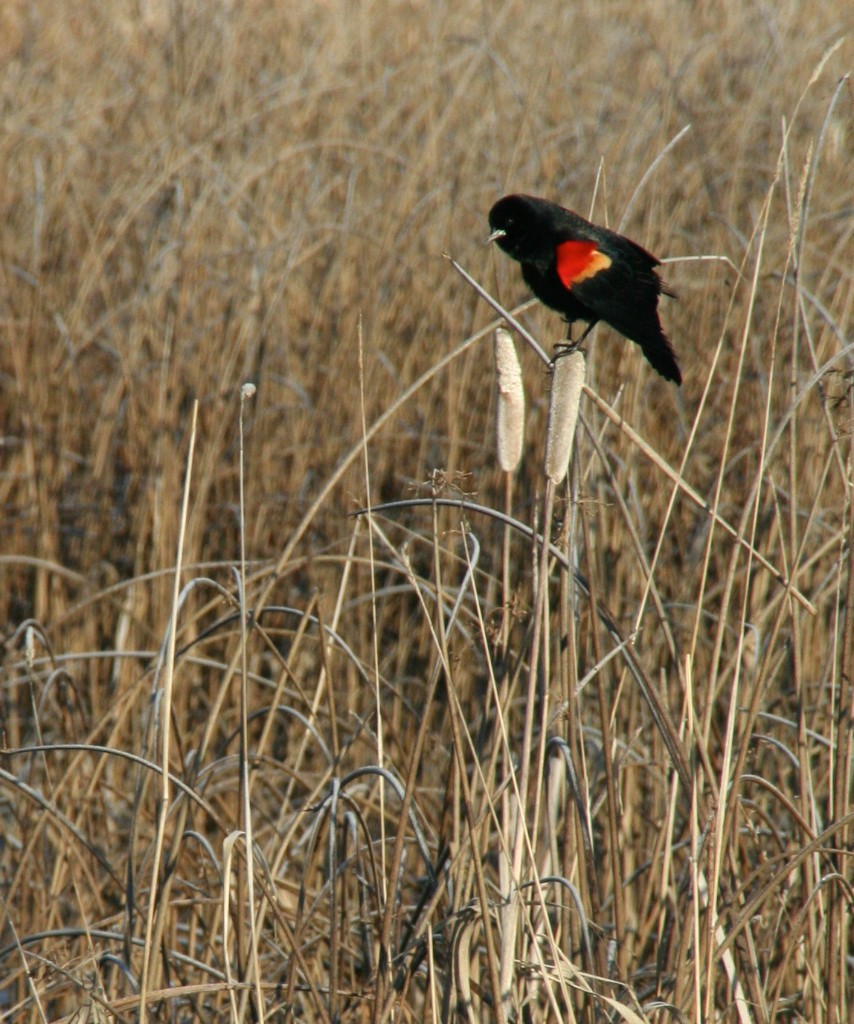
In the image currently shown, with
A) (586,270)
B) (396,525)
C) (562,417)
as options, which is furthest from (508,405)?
(396,525)

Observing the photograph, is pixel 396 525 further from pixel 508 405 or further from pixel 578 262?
pixel 508 405

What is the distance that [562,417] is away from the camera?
34.6 inches

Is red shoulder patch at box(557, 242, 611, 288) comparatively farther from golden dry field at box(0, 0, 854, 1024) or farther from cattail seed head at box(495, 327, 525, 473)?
cattail seed head at box(495, 327, 525, 473)

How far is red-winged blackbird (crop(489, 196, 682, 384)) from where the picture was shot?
122 centimetres

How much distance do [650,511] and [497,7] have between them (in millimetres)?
2438

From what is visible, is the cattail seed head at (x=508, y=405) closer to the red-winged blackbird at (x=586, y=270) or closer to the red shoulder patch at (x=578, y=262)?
the red-winged blackbird at (x=586, y=270)

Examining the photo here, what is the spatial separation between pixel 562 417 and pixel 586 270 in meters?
0.47

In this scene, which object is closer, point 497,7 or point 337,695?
point 337,695

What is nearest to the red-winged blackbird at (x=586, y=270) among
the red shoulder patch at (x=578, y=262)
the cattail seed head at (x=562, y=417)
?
the red shoulder patch at (x=578, y=262)

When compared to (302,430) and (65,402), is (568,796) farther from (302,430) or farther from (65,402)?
(65,402)

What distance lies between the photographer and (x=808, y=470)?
1.88 m

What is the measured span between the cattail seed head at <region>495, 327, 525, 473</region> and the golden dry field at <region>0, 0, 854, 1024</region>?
7 centimetres

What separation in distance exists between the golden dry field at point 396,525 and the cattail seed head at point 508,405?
66mm

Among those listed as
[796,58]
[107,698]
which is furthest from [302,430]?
[796,58]
